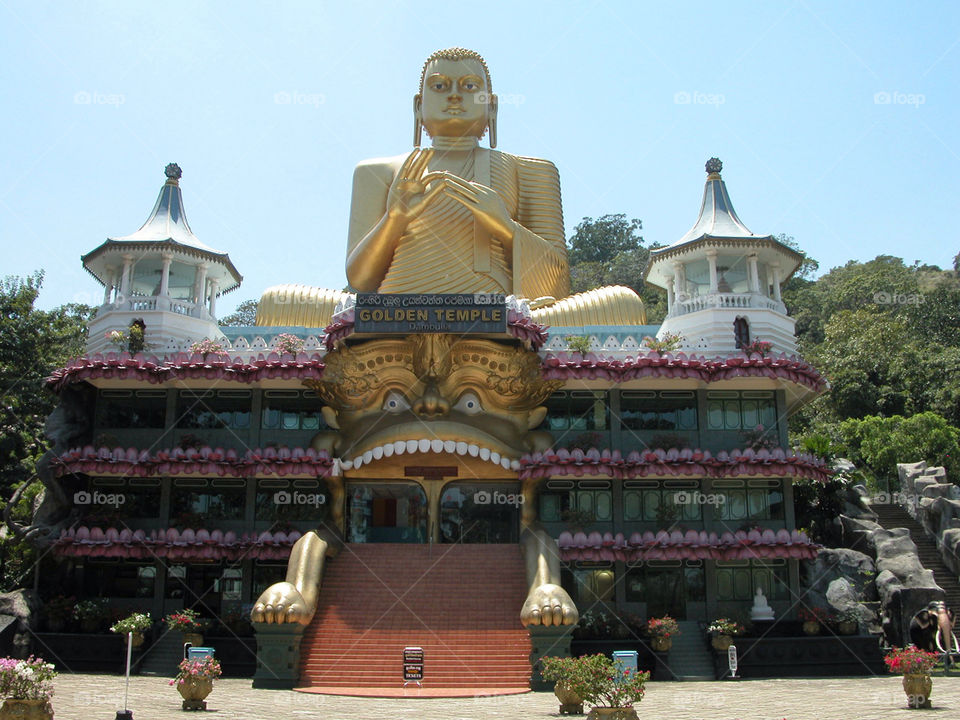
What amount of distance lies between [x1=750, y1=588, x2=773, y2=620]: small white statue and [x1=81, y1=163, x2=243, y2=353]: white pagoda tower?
55.9 ft

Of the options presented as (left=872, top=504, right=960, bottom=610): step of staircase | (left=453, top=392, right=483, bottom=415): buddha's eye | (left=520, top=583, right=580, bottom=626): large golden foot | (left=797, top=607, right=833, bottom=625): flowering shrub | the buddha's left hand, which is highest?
the buddha's left hand

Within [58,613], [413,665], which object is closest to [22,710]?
[413,665]

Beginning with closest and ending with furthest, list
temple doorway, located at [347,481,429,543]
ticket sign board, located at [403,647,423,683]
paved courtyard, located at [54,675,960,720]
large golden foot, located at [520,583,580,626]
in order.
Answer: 1. paved courtyard, located at [54,675,960,720]
2. ticket sign board, located at [403,647,423,683]
3. large golden foot, located at [520,583,580,626]
4. temple doorway, located at [347,481,429,543]

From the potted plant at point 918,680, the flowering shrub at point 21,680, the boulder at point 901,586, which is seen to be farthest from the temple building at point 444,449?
the flowering shrub at point 21,680

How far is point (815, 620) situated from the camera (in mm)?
21625

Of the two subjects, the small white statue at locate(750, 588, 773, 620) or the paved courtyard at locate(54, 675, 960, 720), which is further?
the small white statue at locate(750, 588, 773, 620)

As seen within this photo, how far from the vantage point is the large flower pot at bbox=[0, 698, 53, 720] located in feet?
36.6

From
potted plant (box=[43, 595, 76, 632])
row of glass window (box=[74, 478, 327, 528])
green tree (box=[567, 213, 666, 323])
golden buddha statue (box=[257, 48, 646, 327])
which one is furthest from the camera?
green tree (box=[567, 213, 666, 323])

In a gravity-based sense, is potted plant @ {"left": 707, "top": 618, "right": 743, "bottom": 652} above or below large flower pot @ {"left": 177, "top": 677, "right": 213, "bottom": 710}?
above

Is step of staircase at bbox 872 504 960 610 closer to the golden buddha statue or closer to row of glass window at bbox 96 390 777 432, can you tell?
row of glass window at bbox 96 390 777 432

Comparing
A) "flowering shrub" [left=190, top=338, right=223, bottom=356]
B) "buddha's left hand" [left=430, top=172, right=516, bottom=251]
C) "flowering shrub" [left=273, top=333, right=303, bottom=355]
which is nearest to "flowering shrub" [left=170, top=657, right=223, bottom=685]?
"flowering shrub" [left=273, top=333, right=303, bottom=355]

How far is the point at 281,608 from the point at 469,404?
778 cm

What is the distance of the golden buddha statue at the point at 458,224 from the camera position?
27234 millimetres

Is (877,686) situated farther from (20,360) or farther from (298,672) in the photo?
(20,360)
